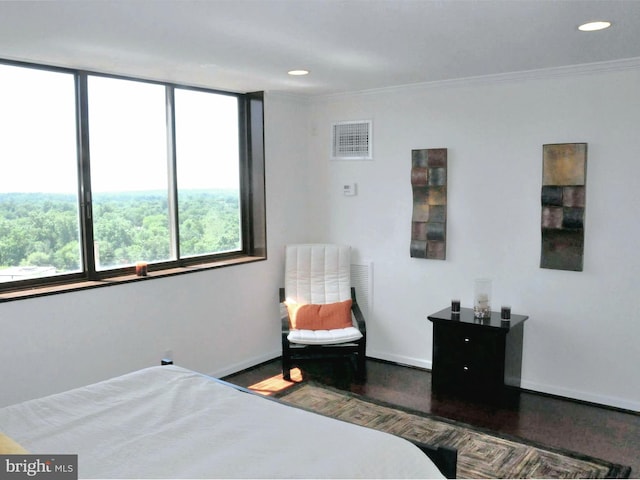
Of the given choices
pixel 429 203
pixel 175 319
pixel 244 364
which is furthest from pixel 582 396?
pixel 175 319

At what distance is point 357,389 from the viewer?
437 cm

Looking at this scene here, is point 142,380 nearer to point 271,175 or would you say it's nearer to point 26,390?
point 26,390

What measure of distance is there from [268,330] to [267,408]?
2.70 m

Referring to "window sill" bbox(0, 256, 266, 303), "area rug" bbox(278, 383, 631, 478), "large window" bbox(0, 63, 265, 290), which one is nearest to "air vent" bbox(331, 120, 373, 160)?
"large window" bbox(0, 63, 265, 290)

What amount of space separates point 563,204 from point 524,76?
3.22ft

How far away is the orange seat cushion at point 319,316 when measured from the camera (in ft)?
15.5

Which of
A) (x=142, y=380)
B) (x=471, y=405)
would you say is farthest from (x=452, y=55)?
(x=142, y=380)

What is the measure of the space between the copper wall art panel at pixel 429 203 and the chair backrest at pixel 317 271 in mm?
657

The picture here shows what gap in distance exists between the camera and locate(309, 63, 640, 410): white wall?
3912mm

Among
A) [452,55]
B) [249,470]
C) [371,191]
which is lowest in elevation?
[249,470]

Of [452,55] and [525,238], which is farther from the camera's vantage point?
[525,238]

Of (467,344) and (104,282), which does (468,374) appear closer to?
(467,344)

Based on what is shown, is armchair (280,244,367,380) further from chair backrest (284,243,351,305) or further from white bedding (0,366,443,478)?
white bedding (0,366,443,478)

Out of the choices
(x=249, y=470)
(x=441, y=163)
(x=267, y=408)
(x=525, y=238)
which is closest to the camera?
(x=249, y=470)
